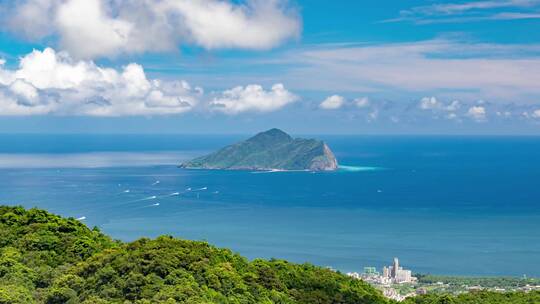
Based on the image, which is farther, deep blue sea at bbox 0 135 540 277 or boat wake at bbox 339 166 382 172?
boat wake at bbox 339 166 382 172

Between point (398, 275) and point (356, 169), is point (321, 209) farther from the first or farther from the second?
point (356, 169)

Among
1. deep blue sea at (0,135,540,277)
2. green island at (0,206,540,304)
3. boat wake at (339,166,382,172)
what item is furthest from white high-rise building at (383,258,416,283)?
boat wake at (339,166,382,172)

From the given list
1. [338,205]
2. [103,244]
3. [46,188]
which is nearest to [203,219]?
[338,205]

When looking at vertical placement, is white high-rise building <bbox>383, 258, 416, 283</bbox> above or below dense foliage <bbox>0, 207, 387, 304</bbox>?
below

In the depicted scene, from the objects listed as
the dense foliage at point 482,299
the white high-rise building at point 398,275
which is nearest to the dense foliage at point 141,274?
the dense foliage at point 482,299

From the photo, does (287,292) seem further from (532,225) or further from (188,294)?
(532,225)

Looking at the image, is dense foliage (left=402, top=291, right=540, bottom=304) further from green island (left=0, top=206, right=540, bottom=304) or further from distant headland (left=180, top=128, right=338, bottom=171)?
distant headland (left=180, top=128, right=338, bottom=171)
